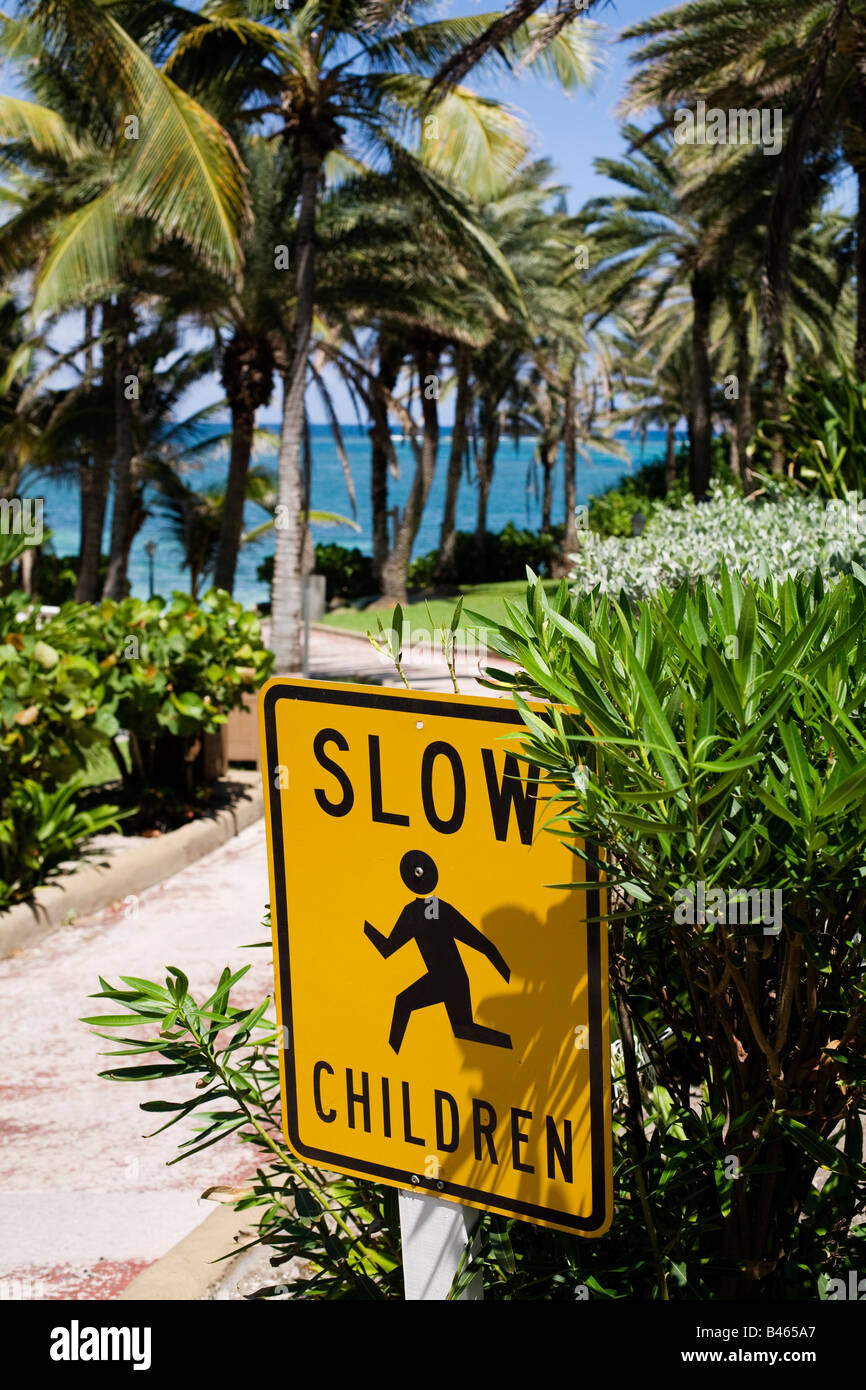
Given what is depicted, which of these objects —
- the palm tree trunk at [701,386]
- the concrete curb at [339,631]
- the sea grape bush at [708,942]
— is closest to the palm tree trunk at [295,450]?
the concrete curb at [339,631]

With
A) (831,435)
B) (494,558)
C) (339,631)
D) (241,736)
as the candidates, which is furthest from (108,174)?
(494,558)

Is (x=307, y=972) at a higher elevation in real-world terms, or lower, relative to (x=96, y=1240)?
higher

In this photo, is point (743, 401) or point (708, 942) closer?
point (708, 942)

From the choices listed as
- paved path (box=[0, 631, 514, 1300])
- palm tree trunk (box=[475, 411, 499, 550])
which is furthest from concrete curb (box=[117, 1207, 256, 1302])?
palm tree trunk (box=[475, 411, 499, 550])

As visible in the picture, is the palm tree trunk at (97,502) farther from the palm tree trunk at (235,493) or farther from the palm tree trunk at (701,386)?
the palm tree trunk at (701,386)

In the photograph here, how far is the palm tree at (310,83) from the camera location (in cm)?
1352

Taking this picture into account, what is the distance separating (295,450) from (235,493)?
7.54 feet

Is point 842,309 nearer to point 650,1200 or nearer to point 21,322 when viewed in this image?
point 21,322

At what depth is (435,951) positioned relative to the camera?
1.59 metres

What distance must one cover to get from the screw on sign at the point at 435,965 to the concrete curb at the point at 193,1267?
1237 mm

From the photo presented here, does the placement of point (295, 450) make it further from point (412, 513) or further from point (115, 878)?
point (412, 513)
